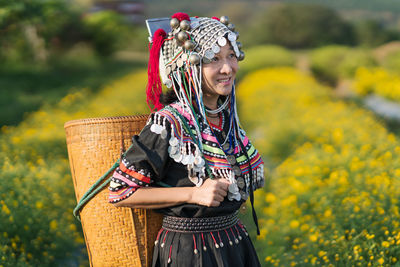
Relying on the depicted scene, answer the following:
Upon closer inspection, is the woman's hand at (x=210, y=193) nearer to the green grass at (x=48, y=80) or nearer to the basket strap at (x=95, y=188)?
the basket strap at (x=95, y=188)

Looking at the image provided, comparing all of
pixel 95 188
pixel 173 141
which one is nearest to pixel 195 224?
pixel 173 141

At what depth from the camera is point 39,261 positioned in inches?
139

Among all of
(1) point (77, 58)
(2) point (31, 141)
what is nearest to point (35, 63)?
(1) point (77, 58)

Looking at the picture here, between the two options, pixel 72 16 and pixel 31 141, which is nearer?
pixel 31 141

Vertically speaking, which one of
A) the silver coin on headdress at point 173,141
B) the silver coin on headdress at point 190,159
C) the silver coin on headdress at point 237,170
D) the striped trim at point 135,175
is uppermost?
the silver coin on headdress at point 173,141

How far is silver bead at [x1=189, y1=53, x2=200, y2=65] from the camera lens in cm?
189

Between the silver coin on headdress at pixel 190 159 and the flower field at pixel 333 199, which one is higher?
the silver coin on headdress at pixel 190 159

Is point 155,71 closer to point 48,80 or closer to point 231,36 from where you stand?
point 231,36

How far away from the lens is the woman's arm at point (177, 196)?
1817 mm

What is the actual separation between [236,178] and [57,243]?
2.36 meters

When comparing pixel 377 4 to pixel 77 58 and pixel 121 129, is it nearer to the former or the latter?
pixel 77 58

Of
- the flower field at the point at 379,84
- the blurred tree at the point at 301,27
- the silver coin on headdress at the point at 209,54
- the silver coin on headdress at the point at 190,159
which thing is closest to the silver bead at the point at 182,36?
the silver coin on headdress at the point at 209,54

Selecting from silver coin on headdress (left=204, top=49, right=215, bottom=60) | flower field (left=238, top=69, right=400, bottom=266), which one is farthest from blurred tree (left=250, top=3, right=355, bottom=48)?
silver coin on headdress (left=204, top=49, right=215, bottom=60)

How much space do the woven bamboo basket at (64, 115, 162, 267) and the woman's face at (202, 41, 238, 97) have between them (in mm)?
335
